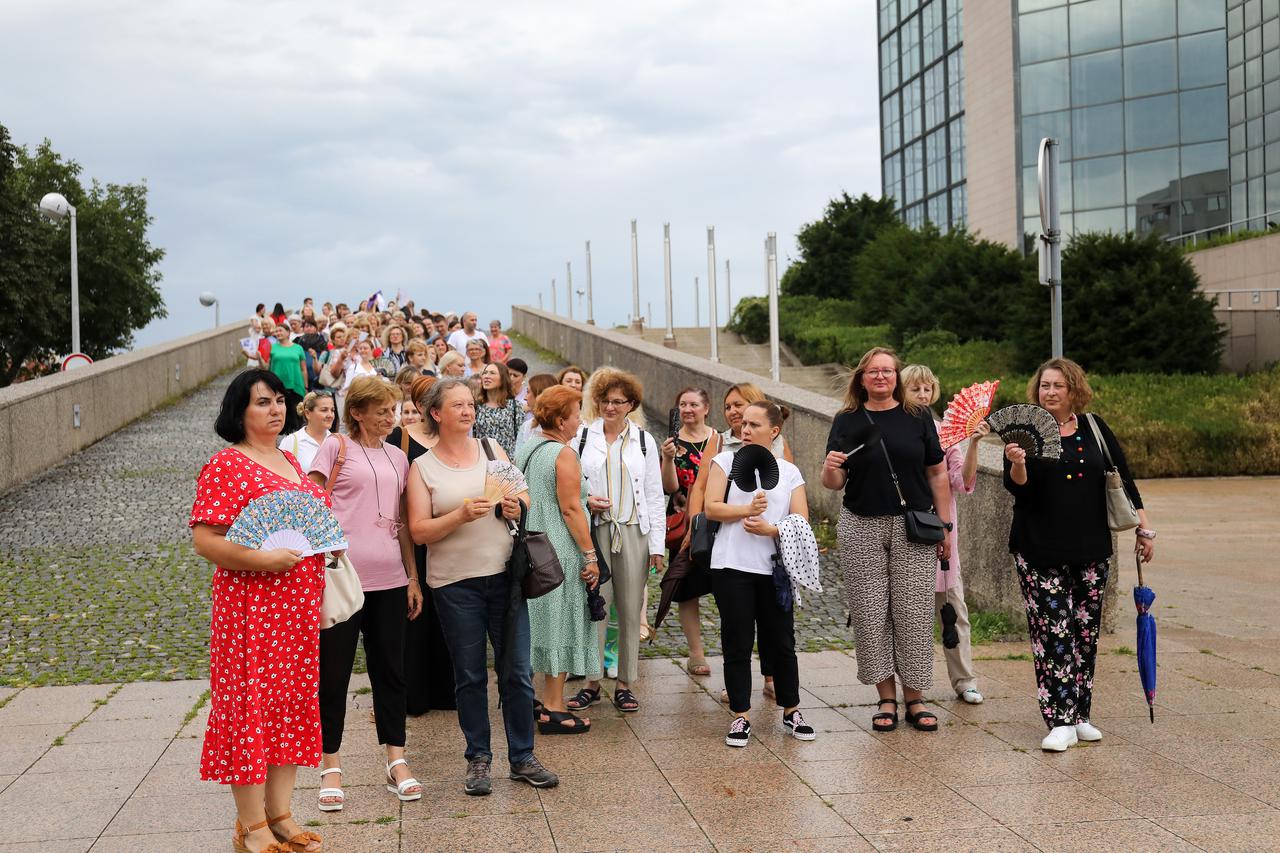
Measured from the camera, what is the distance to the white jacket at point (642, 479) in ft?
24.7

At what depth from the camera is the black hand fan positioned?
21.8 feet

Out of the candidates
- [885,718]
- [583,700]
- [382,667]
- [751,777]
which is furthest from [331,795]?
[885,718]

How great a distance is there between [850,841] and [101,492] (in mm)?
12937

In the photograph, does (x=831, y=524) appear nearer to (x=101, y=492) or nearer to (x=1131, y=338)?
(x=101, y=492)

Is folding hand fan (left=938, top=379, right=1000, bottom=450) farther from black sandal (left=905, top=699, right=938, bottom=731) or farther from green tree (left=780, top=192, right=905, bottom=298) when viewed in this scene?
green tree (left=780, top=192, right=905, bottom=298)

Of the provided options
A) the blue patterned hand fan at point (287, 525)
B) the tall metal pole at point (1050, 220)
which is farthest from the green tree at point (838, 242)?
the blue patterned hand fan at point (287, 525)

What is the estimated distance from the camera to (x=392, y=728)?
596 cm

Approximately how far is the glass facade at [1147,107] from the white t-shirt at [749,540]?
3420cm

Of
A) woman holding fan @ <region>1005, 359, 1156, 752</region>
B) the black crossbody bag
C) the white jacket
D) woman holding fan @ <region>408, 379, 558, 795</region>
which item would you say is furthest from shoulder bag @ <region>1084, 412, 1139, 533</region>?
woman holding fan @ <region>408, 379, 558, 795</region>

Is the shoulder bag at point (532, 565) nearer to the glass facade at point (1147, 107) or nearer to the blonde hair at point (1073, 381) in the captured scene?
the blonde hair at point (1073, 381)

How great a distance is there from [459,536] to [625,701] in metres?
2.00

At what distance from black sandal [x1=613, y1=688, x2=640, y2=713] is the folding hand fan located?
2162 mm

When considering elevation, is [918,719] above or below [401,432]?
below

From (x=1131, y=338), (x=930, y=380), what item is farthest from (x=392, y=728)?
(x=1131, y=338)
